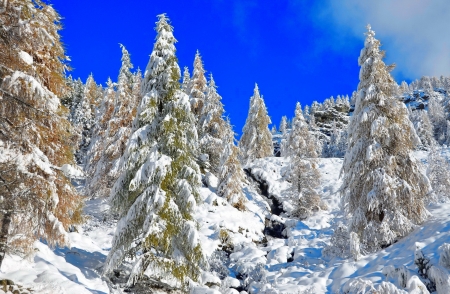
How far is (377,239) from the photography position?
1503 centimetres

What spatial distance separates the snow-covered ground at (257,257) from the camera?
10.6 m

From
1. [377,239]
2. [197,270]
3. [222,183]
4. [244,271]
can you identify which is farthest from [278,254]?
Answer: [222,183]

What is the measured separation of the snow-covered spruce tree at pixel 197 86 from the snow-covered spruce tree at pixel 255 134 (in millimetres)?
12538

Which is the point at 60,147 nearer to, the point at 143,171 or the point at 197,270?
the point at 143,171

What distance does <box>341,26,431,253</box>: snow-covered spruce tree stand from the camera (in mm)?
15203

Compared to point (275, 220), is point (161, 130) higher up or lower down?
higher up

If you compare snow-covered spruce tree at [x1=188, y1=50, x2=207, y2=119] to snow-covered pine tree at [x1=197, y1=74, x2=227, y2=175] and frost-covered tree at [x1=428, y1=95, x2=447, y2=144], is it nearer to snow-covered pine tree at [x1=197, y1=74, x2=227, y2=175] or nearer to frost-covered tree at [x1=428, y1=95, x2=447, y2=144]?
snow-covered pine tree at [x1=197, y1=74, x2=227, y2=175]

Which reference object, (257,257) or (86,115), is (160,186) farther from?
(86,115)

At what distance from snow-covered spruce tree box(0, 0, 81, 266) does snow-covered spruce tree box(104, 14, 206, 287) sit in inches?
89.1

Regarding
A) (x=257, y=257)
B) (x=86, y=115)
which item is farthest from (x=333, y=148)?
(x=257, y=257)

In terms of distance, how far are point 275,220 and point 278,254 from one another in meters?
7.36

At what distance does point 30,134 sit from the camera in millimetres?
10219

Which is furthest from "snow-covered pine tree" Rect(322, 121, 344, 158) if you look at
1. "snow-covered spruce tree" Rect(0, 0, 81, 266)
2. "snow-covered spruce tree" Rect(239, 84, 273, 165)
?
"snow-covered spruce tree" Rect(0, 0, 81, 266)

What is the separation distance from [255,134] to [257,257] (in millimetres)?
28454
